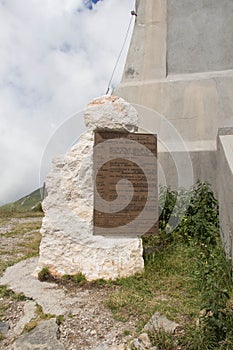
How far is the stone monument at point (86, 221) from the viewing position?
5012 millimetres

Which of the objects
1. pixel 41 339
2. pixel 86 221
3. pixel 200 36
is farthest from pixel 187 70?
pixel 41 339

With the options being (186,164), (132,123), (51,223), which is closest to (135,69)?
(186,164)

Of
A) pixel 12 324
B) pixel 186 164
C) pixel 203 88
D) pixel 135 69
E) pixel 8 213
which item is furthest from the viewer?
pixel 8 213

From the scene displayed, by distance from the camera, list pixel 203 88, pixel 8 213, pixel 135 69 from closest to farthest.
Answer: pixel 203 88 → pixel 135 69 → pixel 8 213

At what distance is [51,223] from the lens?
16.9ft

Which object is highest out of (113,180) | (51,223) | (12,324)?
(113,180)

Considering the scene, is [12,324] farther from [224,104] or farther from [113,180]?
[224,104]

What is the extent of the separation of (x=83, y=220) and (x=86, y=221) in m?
0.04

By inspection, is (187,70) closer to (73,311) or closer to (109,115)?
(109,115)

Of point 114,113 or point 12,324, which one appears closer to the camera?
point 12,324

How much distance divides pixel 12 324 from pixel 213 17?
719 cm

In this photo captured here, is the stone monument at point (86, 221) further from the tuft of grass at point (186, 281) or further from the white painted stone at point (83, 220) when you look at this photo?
the tuft of grass at point (186, 281)

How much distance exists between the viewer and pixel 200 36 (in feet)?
26.9

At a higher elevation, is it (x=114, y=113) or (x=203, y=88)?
(x=203, y=88)
